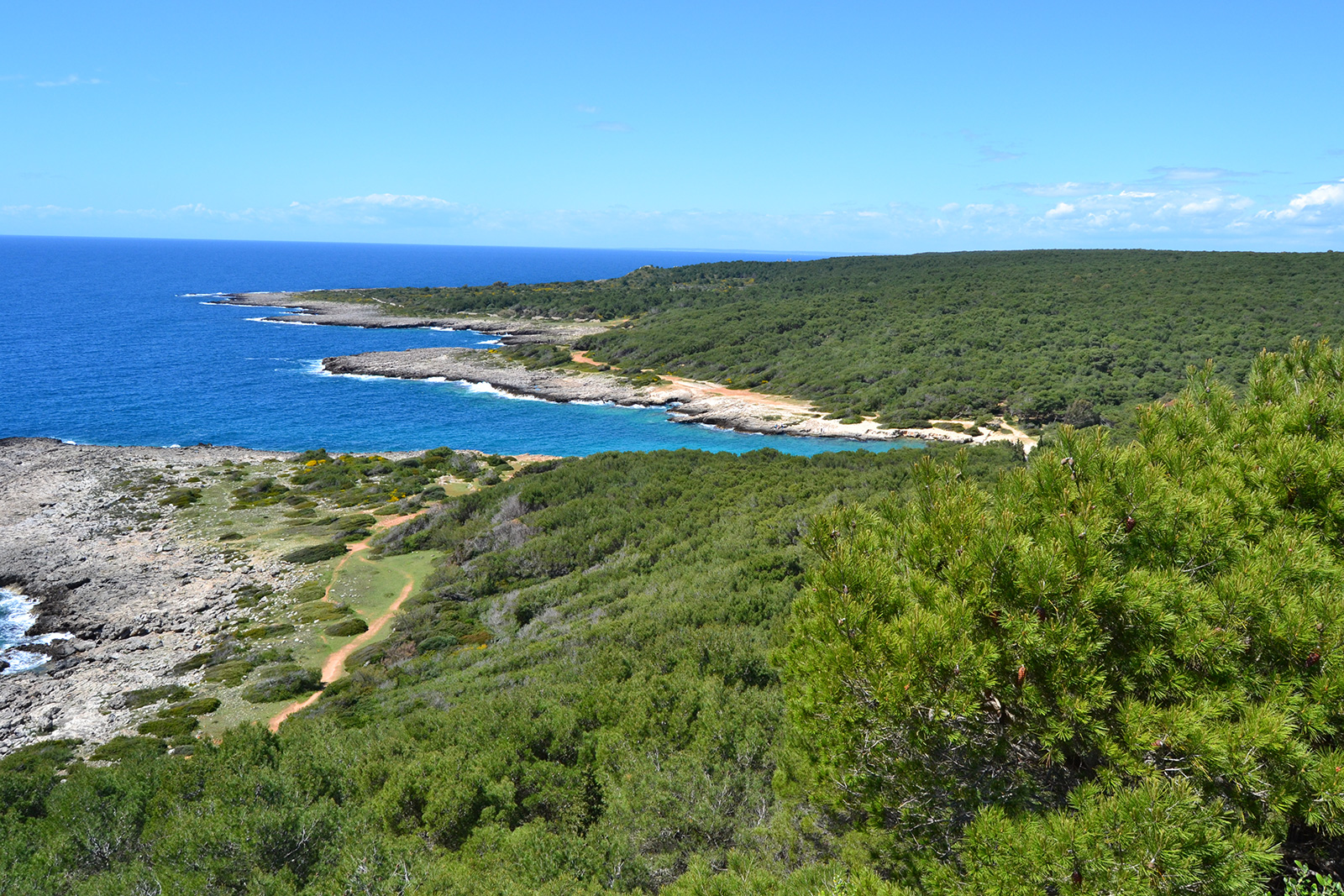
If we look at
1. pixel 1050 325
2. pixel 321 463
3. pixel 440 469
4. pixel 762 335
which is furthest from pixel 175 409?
pixel 1050 325

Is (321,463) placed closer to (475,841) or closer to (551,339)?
(475,841)

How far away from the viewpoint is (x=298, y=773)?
11414mm

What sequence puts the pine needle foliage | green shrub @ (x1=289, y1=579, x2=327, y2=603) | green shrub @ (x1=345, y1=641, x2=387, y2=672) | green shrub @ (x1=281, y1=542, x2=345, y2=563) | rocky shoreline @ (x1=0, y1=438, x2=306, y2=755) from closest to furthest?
the pine needle foliage → rocky shoreline @ (x1=0, y1=438, x2=306, y2=755) → green shrub @ (x1=345, y1=641, x2=387, y2=672) → green shrub @ (x1=289, y1=579, x2=327, y2=603) → green shrub @ (x1=281, y1=542, x2=345, y2=563)

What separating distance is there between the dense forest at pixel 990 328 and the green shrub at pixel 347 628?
128 ft

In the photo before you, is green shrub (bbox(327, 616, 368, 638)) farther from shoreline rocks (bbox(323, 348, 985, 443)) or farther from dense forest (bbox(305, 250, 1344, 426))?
dense forest (bbox(305, 250, 1344, 426))

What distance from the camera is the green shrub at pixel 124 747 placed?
16812 millimetres

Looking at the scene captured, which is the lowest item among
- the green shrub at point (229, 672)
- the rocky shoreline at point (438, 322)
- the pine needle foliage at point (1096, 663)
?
the green shrub at point (229, 672)

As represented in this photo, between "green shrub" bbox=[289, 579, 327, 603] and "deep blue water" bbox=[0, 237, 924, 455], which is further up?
"deep blue water" bbox=[0, 237, 924, 455]

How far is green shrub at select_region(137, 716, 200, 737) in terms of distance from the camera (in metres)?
18.0

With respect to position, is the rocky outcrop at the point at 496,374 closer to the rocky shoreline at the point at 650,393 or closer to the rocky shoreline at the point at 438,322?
the rocky shoreline at the point at 650,393

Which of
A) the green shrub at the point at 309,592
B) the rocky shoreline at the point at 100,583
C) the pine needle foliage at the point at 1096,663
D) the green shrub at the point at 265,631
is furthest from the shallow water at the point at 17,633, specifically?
the pine needle foliage at the point at 1096,663

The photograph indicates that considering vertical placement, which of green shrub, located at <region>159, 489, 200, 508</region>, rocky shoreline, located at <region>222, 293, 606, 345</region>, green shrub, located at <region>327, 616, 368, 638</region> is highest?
rocky shoreline, located at <region>222, 293, 606, 345</region>

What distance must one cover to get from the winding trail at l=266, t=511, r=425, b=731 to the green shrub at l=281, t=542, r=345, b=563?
17.9 inches

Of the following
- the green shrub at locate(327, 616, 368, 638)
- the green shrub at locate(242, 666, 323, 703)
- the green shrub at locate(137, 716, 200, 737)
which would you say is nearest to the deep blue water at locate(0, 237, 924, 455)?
the green shrub at locate(327, 616, 368, 638)
